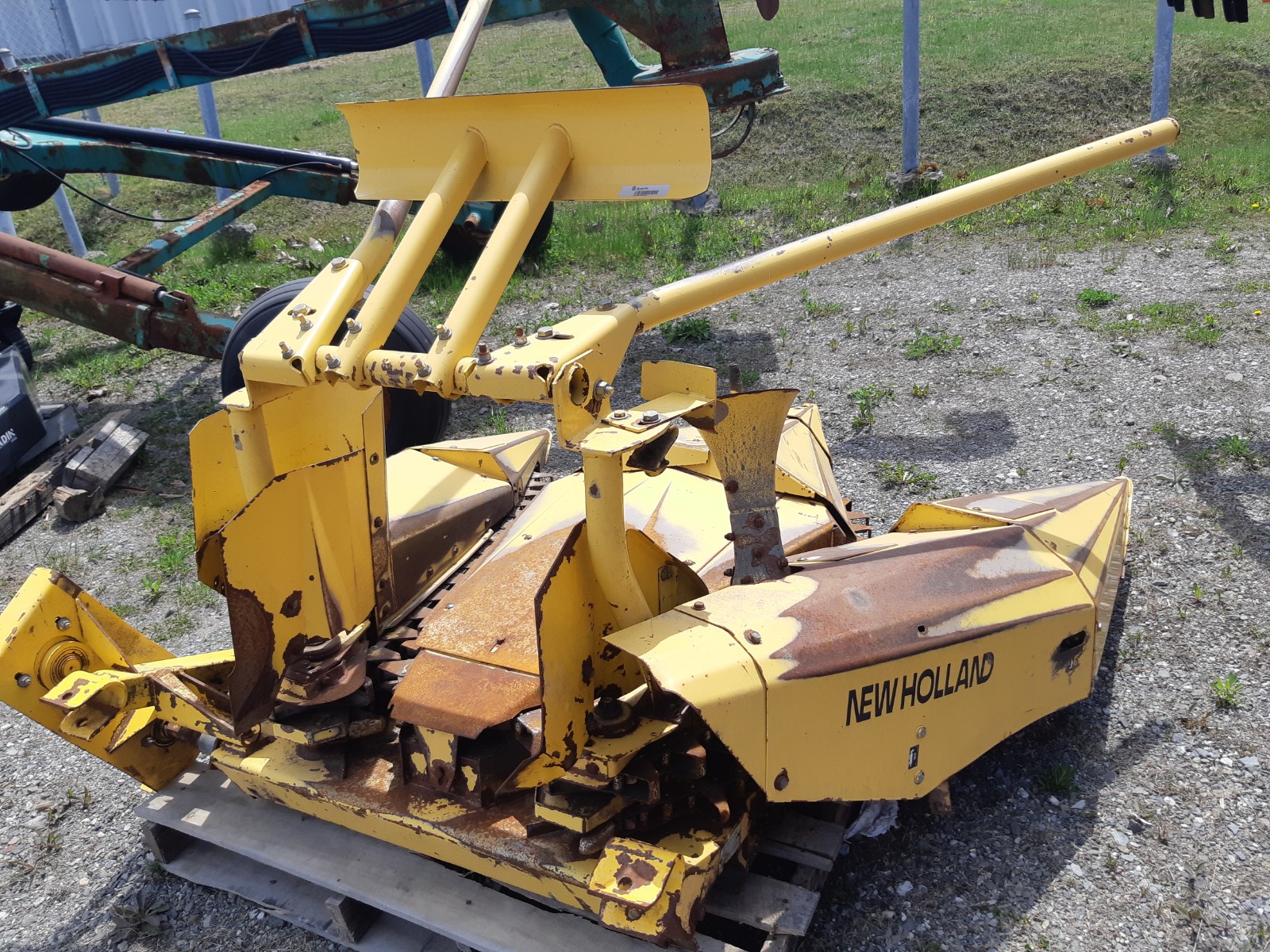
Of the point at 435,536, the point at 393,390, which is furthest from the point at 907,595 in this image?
the point at 393,390

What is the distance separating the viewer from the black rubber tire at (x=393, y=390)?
5469 millimetres

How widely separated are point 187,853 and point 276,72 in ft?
64.5

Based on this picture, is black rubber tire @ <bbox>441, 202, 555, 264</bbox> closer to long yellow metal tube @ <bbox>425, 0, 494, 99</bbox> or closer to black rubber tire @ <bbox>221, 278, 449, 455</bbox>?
black rubber tire @ <bbox>221, 278, 449, 455</bbox>

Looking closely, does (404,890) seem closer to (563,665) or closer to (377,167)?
(563,665)

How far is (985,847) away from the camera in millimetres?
3246

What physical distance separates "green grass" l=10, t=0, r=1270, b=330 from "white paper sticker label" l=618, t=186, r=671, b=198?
4.48 metres

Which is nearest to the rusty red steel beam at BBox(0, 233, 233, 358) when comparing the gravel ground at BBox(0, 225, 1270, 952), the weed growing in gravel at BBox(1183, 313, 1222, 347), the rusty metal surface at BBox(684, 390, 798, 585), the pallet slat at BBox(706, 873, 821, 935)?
the gravel ground at BBox(0, 225, 1270, 952)

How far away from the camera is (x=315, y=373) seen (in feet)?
9.43

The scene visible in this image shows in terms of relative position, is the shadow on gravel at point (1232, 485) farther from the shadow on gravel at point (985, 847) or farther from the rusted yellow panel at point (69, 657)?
the rusted yellow panel at point (69, 657)

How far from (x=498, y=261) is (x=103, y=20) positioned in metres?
13.6

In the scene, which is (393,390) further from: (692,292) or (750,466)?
(750,466)

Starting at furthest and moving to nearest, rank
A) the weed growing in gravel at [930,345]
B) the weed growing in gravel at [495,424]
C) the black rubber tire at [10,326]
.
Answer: the black rubber tire at [10,326]
the weed growing in gravel at [930,345]
the weed growing in gravel at [495,424]

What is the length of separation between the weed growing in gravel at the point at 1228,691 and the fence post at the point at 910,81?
6663 mm

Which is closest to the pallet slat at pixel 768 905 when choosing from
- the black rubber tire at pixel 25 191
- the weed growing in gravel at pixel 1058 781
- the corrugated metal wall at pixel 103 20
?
the weed growing in gravel at pixel 1058 781
